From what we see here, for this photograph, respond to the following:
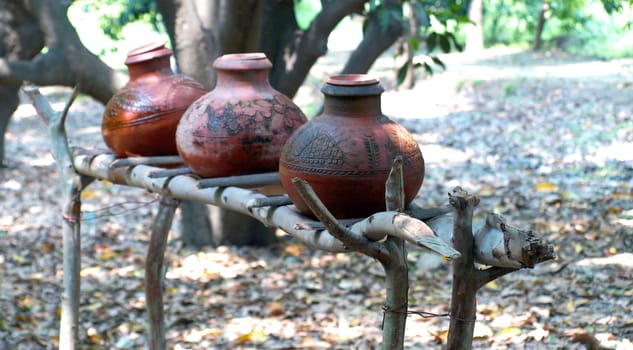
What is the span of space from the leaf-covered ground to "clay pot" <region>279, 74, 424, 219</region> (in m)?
1.62

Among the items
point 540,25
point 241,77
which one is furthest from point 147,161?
point 540,25

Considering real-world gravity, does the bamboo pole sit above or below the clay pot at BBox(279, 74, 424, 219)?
below

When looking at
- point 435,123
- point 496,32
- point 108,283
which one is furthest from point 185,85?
point 496,32

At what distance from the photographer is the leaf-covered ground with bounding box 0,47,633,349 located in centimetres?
379

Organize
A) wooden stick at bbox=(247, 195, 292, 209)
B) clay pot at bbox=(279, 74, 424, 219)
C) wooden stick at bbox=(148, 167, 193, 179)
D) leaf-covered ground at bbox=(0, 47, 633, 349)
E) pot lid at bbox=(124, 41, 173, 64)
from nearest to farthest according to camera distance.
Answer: clay pot at bbox=(279, 74, 424, 219)
wooden stick at bbox=(247, 195, 292, 209)
wooden stick at bbox=(148, 167, 193, 179)
pot lid at bbox=(124, 41, 173, 64)
leaf-covered ground at bbox=(0, 47, 633, 349)

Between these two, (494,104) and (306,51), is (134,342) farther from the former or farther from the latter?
(494,104)

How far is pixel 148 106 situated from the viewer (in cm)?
294

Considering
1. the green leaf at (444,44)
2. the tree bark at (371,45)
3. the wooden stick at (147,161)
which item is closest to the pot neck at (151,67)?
the wooden stick at (147,161)

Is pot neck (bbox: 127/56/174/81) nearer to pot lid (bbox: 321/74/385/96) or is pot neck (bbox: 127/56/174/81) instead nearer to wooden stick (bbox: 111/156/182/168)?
wooden stick (bbox: 111/156/182/168)

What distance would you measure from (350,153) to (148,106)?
3.80 feet

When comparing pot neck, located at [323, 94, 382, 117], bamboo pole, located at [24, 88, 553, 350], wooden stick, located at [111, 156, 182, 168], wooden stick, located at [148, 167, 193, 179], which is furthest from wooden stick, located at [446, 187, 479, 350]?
wooden stick, located at [111, 156, 182, 168]

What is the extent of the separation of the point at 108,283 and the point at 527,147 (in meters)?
3.84

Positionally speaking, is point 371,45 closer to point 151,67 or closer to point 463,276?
point 151,67

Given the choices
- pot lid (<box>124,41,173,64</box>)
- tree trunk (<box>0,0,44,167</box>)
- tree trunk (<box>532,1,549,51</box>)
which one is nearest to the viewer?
pot lid (<box>124,41,173,64</box>)
